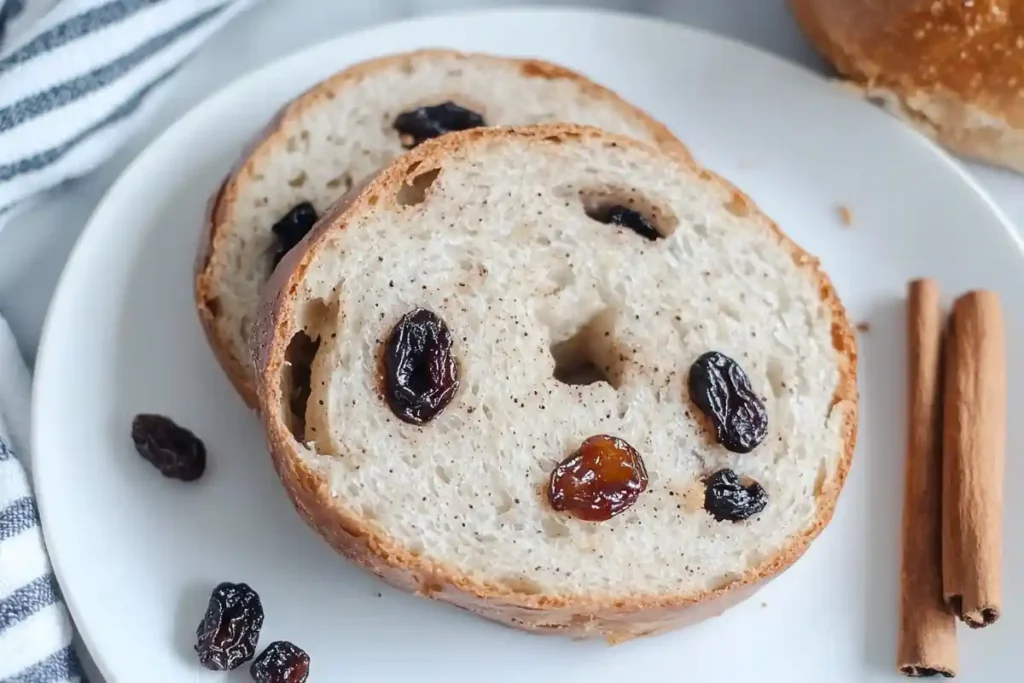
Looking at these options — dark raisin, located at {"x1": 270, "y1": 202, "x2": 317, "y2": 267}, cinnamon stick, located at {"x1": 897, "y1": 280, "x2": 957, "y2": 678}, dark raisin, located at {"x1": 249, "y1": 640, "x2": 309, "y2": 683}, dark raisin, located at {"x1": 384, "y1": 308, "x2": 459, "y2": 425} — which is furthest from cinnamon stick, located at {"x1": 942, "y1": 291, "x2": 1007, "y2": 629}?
dark raisin, located at {"x1": 270, "y1": 202, "x2": 317, "y2": 267}

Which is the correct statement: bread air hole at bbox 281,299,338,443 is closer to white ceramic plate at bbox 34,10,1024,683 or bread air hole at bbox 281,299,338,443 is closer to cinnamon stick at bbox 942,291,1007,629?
white ceramic plate at bbox 34,10,1024,683

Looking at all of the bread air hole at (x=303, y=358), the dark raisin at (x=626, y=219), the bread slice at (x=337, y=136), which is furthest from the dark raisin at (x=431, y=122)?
the bread air hole at (x=303, y=358)

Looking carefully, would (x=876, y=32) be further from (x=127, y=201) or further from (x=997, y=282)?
(x=127, y=201)

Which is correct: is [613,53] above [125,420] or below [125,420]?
above

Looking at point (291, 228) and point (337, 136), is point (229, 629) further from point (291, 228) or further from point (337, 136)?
point (337, 136)

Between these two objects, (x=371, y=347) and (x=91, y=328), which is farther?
(x=91, y=328)

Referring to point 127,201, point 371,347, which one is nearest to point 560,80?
point 371,347

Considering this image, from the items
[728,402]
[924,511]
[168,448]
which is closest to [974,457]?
[924,511]
